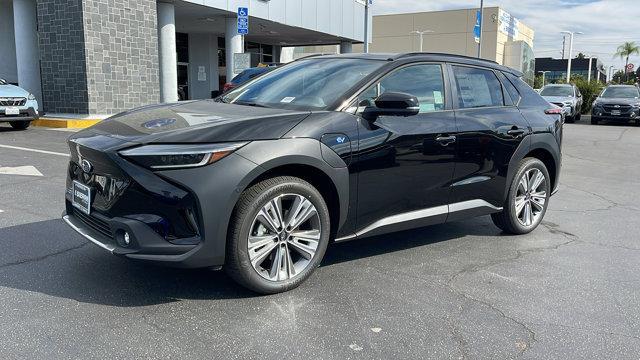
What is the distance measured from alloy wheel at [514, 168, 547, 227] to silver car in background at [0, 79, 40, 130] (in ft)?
38.8

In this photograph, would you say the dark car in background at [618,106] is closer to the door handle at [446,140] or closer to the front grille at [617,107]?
the front grille at [617,107]

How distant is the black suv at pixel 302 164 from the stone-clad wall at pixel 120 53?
1125cm

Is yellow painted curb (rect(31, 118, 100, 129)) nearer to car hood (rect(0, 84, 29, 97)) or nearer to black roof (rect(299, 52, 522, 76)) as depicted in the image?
car hood (rect(0, 84, 29, 97))

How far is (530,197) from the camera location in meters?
5.50

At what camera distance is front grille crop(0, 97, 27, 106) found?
1273 centimetres

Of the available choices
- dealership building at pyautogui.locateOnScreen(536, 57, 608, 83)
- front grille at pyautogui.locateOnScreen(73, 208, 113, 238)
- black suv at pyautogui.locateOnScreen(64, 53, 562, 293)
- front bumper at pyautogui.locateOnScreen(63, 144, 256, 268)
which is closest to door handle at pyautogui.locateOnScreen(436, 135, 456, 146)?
black suv at pyautogui.locateOnScreen(64, 53, 562, 293)

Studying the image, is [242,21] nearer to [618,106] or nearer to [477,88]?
[477,88]

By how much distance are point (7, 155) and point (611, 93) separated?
896 inches

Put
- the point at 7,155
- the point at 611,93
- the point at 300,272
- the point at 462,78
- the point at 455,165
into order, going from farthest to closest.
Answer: the point at 611,93 < the point at 7,155 < the point at 462,78 < the point at 455,165 < the point at 300,272

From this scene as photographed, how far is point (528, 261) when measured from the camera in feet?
15.4

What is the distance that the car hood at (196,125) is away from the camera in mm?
3344

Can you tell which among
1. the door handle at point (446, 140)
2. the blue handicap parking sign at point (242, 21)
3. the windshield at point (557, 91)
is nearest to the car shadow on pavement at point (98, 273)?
the door handle at point (446, 140)

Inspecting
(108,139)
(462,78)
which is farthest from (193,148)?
(462,78)

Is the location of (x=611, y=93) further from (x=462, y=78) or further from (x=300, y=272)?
(x=300, y=272)
